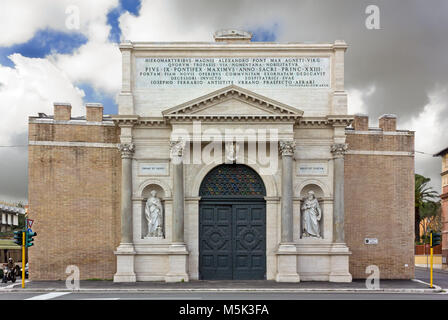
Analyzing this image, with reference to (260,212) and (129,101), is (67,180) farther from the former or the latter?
(260,212)

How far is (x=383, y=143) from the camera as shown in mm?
26625

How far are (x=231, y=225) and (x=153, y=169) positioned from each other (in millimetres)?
4233

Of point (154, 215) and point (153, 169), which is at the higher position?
point (153, 169)

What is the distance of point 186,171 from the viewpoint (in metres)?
24.8

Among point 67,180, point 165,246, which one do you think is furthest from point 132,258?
point 67,180

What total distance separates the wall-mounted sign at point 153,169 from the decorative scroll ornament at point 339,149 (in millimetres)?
7354

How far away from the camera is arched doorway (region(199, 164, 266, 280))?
24.6 m

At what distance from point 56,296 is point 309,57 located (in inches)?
584

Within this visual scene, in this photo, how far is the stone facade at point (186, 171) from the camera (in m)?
24.1

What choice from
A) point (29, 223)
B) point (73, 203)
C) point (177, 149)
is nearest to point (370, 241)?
point (177, 149)

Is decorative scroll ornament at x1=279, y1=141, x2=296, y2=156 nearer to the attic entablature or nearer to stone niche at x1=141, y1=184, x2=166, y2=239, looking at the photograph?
the attic entablature

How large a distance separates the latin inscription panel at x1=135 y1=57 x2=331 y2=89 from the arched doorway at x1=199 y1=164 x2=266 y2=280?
155 inches

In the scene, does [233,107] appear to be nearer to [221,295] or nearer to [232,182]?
[232,182]

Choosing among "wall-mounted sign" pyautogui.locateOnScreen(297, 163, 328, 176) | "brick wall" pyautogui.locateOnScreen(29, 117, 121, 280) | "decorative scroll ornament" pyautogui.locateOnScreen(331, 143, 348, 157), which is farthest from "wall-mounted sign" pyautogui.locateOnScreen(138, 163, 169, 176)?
"decorative scroll ornament" pyautogui.locateOnScreen(331, 143, 348, 157)
